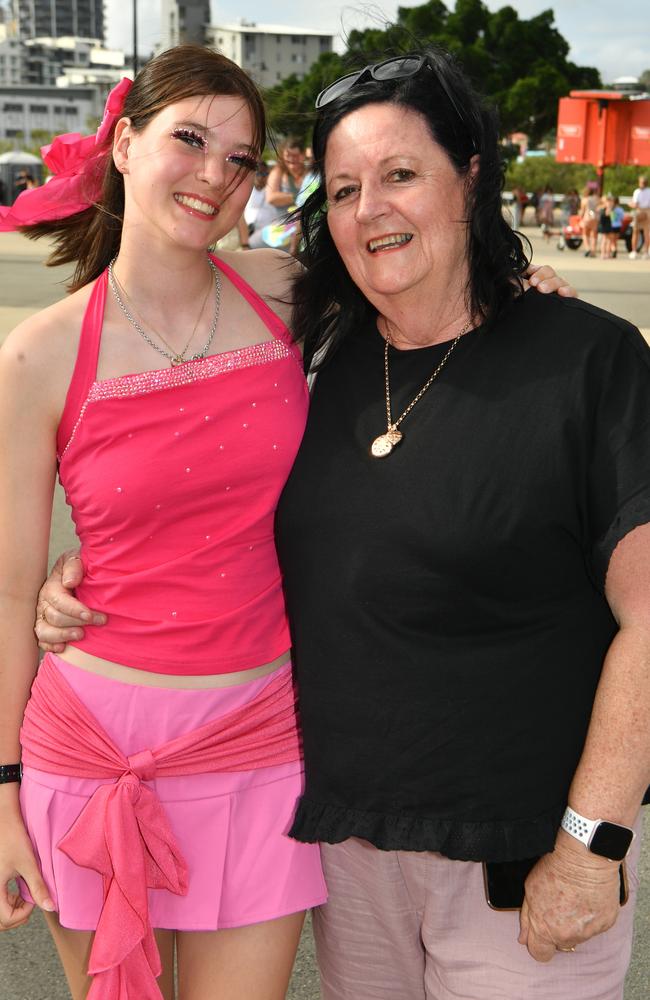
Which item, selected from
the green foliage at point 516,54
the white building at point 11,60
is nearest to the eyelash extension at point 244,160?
the green foliage at point 516,54

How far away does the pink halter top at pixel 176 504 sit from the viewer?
205 centimetres

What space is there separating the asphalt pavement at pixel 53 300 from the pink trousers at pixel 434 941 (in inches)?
2.7

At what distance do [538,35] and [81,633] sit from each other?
63916 millimetres

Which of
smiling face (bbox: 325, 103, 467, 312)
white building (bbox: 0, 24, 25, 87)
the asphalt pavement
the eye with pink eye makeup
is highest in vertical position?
white building (bbox: 0, 24, 25, 87)

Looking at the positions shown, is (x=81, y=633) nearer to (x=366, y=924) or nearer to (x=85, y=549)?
(x=85, y=549)

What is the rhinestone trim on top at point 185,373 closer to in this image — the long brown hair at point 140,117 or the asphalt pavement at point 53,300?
the long brown hair at point 140,117

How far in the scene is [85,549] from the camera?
2.18 metres

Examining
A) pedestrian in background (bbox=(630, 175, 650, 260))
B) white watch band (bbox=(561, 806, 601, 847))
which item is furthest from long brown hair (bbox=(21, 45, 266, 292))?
pedestrian in background (bbox=(630, 175, 650, 260))

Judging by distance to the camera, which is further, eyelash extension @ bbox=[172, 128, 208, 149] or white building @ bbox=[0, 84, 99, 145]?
white building @ bbox=[0, 84, 99, 145]

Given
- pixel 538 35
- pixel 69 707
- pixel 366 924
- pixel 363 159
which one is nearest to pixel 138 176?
pixel 363 159

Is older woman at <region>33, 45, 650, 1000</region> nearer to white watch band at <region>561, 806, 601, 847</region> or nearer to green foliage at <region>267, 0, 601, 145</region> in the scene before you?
white watch band at <region>561, 806, 601, 847</region>

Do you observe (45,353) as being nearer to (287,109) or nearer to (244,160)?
(244,160)

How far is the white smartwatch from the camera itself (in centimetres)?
178

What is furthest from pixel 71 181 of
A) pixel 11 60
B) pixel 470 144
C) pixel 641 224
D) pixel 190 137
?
pixel 11 60
